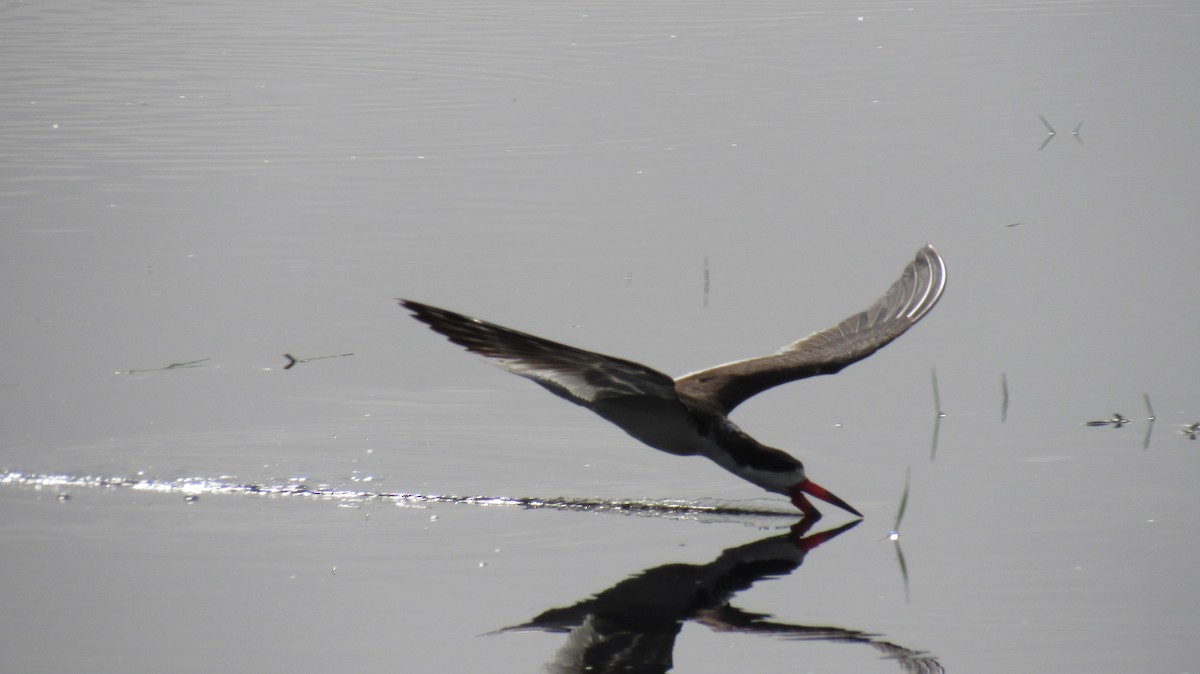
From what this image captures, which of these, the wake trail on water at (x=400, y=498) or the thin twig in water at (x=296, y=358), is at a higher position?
the thin twig in water at (x=296, y=358)

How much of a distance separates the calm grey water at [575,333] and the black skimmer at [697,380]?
0.20 metres

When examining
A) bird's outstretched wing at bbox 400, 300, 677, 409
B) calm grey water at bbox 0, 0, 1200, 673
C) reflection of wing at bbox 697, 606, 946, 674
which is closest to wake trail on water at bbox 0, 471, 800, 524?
calm grey water at bbox 0, 0, 1200, 673

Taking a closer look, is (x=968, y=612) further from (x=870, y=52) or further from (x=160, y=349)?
(x=870, y=52)

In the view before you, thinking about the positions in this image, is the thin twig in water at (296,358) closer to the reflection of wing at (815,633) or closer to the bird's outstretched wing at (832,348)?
the bird's outstretched wing at (832,348)

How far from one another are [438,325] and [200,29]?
9215 millimetres

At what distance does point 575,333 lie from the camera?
6980 mm

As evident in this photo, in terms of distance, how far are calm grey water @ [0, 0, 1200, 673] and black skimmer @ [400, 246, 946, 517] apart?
203mm

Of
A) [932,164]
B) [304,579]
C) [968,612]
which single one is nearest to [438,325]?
[304,579]

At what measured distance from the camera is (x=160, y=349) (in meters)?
6.96

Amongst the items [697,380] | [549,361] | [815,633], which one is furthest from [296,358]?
[815,633]

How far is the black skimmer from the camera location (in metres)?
4.93

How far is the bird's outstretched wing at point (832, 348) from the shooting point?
5.89 metres

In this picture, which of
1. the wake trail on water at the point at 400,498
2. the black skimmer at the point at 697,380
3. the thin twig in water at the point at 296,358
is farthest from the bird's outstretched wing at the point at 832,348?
the thin twig in water at the point at 296,358

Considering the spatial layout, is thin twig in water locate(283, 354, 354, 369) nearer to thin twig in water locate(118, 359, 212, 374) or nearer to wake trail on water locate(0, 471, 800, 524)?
thin twig in water locate(118, 359, 212, 374)
